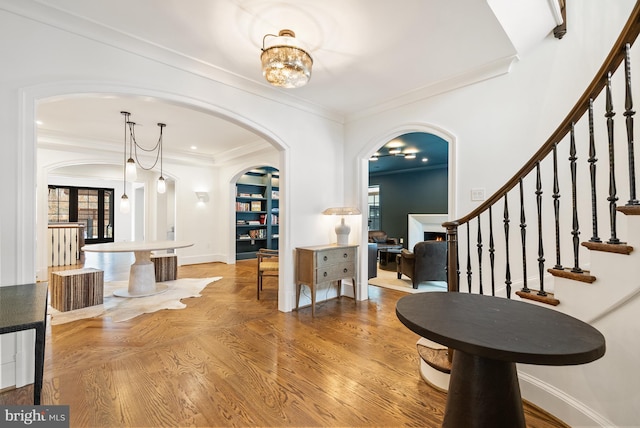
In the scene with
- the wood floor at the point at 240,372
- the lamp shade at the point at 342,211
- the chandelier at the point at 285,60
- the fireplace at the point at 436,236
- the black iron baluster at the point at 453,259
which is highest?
the chandelier at the point at 285,60

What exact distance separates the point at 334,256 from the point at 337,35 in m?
2.44

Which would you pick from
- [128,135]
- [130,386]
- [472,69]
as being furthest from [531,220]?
[128,135]

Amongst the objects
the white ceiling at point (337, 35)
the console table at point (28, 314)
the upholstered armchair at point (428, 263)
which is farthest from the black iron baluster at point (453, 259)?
the upholstered armchair at point (428, 263)

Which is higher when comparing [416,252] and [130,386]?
[416,252]

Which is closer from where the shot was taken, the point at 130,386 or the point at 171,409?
the point at 171,409

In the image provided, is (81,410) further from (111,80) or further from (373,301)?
(373,301)

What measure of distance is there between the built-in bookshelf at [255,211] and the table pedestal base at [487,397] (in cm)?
697

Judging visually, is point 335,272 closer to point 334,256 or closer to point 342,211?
point 334,256

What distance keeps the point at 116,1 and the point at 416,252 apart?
4.60 m

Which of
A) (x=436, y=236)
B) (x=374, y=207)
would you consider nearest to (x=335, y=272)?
(x=436, y=236)

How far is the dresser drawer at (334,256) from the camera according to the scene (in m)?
3.56

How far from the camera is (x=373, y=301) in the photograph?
13.3ft

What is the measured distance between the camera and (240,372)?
7.20 feet

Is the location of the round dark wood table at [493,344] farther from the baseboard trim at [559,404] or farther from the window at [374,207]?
the window at [374,207]
